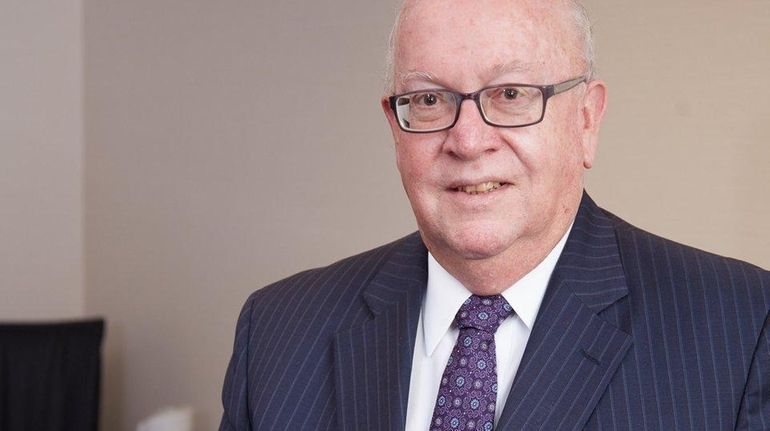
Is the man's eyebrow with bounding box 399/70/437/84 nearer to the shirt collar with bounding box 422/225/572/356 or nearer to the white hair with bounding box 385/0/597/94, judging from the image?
the white hair with bounding box 385/0/597/94

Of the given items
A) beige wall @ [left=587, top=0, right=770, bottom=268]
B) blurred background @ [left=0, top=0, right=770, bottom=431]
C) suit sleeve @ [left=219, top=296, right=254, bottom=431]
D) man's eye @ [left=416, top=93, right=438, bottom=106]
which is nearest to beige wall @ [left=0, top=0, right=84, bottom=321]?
blurred background @ [left=0, top=0, right=770, bottom=431]

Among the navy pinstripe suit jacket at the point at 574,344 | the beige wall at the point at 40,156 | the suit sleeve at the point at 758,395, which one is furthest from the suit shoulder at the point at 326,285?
the beige wall at the point at 40,156

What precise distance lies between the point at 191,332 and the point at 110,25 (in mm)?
1153

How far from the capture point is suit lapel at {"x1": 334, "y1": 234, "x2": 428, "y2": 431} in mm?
1512

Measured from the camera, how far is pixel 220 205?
3508 millimetres

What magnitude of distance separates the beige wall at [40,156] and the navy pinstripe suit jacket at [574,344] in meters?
2.50

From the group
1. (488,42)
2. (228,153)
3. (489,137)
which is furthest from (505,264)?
(228,153)

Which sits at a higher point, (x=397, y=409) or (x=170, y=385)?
(x=397, y=409)

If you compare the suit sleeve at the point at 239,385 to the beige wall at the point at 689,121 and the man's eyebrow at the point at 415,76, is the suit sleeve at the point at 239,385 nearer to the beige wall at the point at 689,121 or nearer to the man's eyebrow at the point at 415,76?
the man's eyebrow at the point at 415,76

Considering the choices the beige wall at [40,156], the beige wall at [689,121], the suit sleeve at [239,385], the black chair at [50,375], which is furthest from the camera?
the beige wall at [40,156]

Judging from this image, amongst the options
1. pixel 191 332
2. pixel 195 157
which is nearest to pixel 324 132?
pixel 195 157

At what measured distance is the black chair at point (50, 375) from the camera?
10.6ft

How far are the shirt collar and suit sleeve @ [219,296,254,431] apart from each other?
299 millimetres

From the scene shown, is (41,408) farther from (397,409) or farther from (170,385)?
(397,409)
